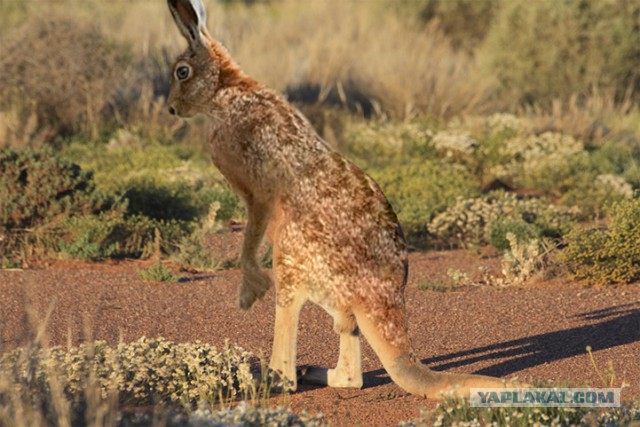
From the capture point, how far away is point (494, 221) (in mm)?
10359

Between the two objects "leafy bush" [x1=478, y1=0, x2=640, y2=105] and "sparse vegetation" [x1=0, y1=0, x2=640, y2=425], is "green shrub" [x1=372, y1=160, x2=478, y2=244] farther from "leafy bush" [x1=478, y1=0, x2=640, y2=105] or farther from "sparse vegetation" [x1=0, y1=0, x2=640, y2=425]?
"leafy bush" [x1=478, y1=0, x2=640, y2=105]

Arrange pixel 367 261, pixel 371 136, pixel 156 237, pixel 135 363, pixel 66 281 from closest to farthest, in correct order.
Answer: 1. pixel 367 261
2. pixel 135 363
3. pixel 66 281
4. pixel 156 237
5. pixel 371 136

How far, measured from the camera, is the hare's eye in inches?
219

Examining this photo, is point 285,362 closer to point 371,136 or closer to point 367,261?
point 367,261

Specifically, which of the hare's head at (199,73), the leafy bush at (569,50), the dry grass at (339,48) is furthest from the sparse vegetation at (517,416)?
the leafy bush at (569,50)

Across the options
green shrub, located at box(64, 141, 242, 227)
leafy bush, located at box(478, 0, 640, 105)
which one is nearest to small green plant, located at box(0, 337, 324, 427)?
green shrub, located at box(64, 141, 242, 227)

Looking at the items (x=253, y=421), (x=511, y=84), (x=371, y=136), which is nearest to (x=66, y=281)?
(x=253, y=421)

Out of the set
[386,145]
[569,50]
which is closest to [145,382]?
[386,145]

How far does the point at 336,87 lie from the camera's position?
17547 mm

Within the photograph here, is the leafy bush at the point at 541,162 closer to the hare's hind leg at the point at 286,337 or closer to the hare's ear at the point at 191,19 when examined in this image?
the hare's hind leg at the point at 286,337

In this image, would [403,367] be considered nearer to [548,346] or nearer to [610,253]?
[548,346]

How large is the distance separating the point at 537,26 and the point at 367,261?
14292mm

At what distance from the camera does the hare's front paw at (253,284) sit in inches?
218

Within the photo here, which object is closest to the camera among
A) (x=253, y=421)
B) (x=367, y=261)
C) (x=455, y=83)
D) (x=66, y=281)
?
(x=253, y=421)
